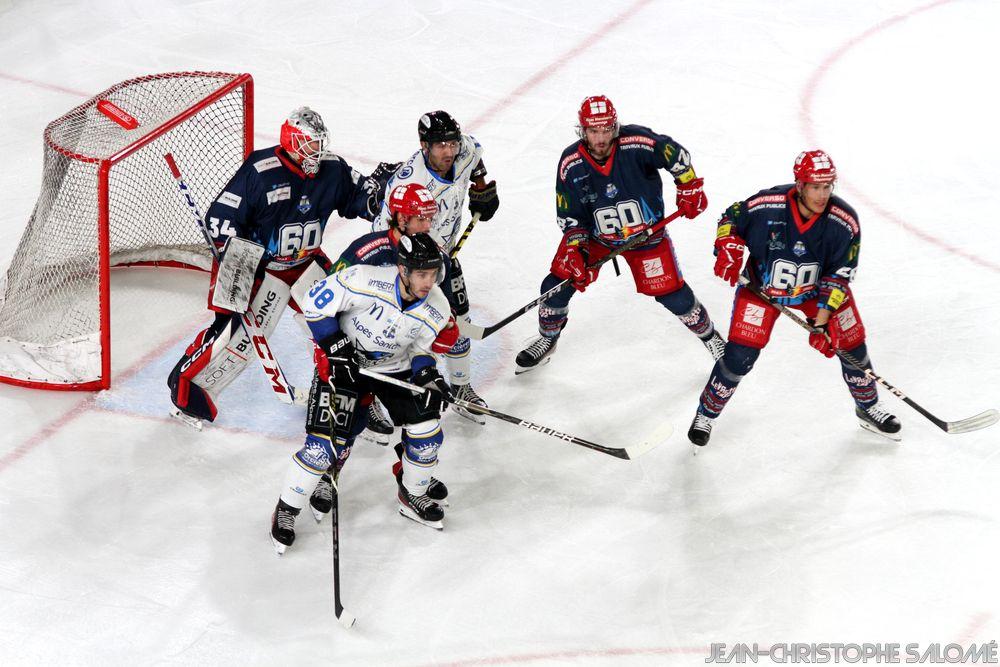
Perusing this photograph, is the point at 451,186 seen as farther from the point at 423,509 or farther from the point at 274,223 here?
the point at 423,509

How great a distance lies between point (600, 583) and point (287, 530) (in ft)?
3.42

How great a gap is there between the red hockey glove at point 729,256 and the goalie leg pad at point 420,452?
1077 mm

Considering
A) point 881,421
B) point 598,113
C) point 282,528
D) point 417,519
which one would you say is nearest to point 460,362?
point 417,519

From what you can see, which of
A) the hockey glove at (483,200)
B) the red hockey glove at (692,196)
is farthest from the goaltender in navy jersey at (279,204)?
the red hockey glove at (692,196)

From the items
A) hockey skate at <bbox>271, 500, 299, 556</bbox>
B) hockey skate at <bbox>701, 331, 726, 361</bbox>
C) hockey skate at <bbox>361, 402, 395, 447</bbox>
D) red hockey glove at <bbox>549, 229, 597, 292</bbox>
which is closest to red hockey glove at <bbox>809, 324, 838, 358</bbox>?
hockey skate at <bbox>701, 331, 726, 361</bbox>

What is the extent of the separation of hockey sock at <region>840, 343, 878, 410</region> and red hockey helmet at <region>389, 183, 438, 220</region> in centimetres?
155

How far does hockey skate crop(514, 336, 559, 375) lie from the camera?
452cm

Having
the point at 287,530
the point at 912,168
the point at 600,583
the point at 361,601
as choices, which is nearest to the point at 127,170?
the point at 287,530

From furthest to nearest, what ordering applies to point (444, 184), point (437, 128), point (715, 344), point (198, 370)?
point (715, 344), point (198, 370), point (444, 184), point (437, 128)

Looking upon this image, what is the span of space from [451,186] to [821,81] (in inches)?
136

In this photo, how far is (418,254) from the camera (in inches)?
129

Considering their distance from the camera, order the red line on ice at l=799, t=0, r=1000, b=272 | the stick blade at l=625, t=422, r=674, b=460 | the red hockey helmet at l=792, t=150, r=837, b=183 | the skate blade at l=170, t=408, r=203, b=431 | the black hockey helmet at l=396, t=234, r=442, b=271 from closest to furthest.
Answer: the black hockey helmet at l=396, t=234, r=442, b=271, the red hockey helmet at l=792, t=150, r=837, b=183, the stick blade at l=625, t=422, r=674, b=460, the skate blade at l=170, t=408, r=203, b=431, the red line on ice at l=799, t=0, r=1000, b=272

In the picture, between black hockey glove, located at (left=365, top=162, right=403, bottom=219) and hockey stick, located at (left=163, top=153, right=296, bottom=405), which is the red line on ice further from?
hockey stick, located at (left=163, top=153, right=296, bottom=405)

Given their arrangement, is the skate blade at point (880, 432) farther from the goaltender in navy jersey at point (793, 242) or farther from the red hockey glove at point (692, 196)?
the red hockey glove at point (692, 196)
